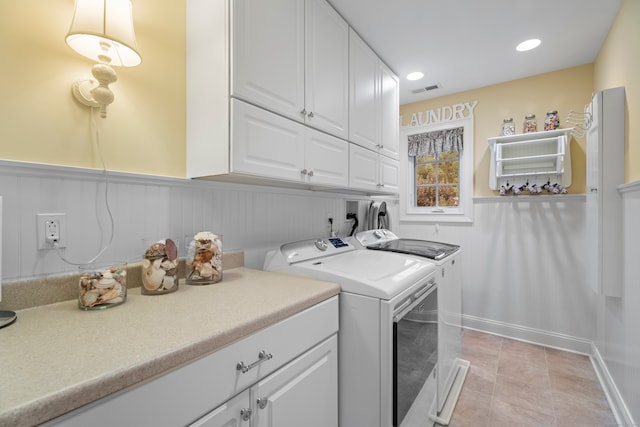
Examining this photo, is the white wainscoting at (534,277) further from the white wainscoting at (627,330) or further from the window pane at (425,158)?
the window pane at (425,158)

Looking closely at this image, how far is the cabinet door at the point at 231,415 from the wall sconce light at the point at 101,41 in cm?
109

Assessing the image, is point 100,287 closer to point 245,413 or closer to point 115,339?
point 115,339

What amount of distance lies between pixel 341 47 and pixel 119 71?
1.24 metres

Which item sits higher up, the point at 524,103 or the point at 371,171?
the point at 524,103

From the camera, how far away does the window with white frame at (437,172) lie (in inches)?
119

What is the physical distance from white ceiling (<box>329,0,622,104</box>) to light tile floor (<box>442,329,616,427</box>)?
247cm

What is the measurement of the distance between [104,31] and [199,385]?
116 cm

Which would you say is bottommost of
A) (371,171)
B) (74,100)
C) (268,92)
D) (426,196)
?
(426,196)

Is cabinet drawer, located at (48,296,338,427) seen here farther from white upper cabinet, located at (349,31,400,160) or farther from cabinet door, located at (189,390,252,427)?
white upper cabinet, located at (349,31,400,160)

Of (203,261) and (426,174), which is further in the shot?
(426,174)

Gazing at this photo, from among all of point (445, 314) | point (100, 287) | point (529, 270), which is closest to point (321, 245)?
point (445, 314)

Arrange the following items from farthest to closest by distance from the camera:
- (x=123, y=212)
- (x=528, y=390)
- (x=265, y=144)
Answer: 1. (x=528, y=390)
2. (x=265, y=144)
3. (x=123, y=212)

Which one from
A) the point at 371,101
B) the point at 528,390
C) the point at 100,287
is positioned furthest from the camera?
the point at 371,101

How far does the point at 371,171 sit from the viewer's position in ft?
7.07
